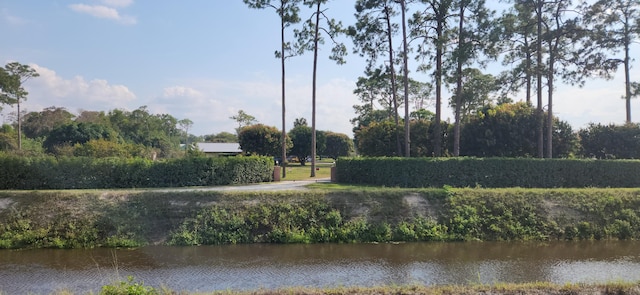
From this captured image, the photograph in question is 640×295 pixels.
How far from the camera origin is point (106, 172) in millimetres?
20969

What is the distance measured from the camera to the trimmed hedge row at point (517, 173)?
21.2m

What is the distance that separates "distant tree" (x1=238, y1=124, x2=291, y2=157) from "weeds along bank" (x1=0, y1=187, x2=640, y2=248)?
103 feet

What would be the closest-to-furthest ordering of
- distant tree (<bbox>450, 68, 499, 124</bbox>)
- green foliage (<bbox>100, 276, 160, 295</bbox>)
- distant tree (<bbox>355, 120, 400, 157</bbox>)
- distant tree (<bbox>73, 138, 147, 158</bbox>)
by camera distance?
green foliage (<bbox>100, 276, 160, 295</bbox>) → distant tree (<bbox>450, 68, 499, 124</bbox>) → distant tree (<bbox>73, 138, 147, 158</bbox>) → distant tree (<bbox>355, 120, 400, 157</bbox>)

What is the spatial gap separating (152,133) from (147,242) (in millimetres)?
57836

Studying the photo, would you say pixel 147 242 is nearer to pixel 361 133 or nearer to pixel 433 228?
pixel 433 228

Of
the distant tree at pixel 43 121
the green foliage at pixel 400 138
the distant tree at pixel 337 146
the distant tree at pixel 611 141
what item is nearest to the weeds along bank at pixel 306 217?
the distant tree at pixel 611 141

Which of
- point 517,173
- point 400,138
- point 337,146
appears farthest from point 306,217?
point 337,146

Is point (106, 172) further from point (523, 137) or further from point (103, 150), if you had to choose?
point (523, 137)

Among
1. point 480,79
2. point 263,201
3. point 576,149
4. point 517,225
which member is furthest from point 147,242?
point 576,149

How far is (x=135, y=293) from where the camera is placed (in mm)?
7137

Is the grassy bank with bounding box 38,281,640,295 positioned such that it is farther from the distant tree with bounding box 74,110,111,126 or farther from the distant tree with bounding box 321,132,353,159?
the distant tree with bounding box 74,110,111,126

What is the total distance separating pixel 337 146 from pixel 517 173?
170 feet

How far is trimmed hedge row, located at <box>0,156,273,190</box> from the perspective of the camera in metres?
20.2

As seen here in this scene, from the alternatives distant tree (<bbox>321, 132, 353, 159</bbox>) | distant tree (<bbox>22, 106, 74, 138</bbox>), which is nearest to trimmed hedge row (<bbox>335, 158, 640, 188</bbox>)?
distant tree (<bbox>321, 132, 353, 159</bbox>)
